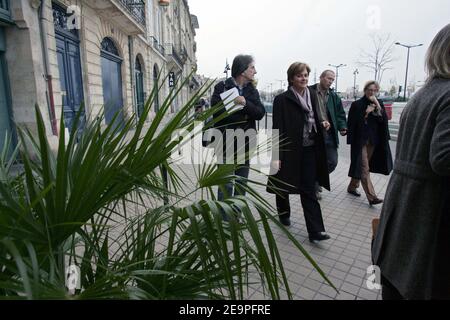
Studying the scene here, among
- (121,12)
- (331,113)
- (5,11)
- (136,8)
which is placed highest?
(136,8)

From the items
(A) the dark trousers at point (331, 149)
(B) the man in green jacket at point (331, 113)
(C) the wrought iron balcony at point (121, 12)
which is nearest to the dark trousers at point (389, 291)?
(B) the man in green jacket at point (331, 113)

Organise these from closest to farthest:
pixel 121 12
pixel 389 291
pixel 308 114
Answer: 1. pixel 389 291
2. pixel 308 114
3. pixel 121 12

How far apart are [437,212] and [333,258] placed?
160 centimetres

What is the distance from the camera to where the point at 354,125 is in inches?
169

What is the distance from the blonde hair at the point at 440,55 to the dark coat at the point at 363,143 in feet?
9.57

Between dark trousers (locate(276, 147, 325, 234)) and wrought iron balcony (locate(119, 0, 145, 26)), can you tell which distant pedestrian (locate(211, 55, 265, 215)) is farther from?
wrought iron balcony (locate(119, 0, 145, 26))

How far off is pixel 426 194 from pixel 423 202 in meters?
0.04

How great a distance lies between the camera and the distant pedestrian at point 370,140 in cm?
417

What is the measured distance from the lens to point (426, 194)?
1.36 metres

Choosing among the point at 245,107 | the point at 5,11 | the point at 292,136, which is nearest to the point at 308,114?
the point at 292,136

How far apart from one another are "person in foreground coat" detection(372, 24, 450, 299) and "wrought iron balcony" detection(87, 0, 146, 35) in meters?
9.95

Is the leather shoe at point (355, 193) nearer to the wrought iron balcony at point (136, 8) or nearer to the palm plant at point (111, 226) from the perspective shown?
the palm plant at point (111, 226)

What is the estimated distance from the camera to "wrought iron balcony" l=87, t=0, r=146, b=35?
9314 millimetres

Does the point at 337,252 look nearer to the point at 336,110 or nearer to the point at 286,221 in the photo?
the point at 286,221
